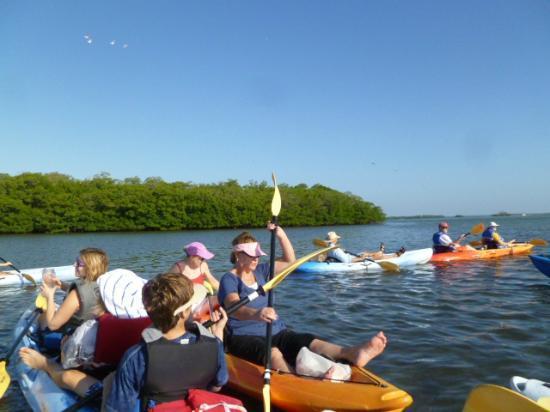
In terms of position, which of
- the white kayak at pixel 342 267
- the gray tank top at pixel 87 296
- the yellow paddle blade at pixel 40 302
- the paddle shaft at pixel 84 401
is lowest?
the white kayak at pixel 342 267

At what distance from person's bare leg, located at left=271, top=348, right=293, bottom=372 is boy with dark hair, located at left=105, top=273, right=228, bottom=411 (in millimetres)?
1142

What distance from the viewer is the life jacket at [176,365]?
2.40 meters

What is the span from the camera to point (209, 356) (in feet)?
8.50

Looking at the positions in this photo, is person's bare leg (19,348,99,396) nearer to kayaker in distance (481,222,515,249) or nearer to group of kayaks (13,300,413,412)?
group of kayaks (13,300,413,412)

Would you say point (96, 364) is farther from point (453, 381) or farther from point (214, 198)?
point (214, 198)

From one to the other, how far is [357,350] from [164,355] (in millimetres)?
1764

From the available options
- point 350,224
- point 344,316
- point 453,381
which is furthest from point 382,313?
point 350,224

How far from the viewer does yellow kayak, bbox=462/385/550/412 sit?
252 centimetres

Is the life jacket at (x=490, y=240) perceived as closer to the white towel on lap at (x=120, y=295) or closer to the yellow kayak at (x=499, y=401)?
the yellow kayak at (x=499, y=401)

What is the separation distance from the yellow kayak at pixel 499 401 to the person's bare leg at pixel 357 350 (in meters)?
0.74

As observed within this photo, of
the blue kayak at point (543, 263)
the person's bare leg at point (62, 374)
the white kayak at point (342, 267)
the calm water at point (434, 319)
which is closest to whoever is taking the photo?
the person's bare leg at point (62, 374)

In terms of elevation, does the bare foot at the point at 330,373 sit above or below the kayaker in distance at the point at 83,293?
below

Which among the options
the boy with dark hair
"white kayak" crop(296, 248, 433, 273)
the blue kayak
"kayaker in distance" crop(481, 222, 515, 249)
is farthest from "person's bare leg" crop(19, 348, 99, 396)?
"kayaker in distance" crop(481, 222, 515, 249)

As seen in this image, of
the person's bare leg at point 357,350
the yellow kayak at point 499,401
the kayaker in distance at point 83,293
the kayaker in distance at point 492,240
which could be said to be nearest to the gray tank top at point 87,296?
the kayaker in distance at point 83,293
